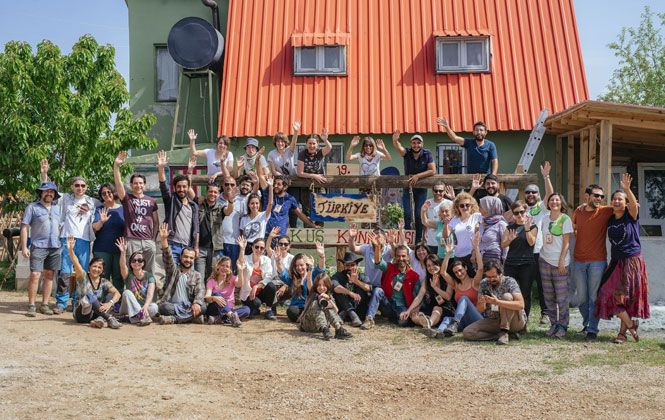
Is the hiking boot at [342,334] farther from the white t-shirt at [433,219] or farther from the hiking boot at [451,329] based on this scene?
the white t-shirt at [433,219]

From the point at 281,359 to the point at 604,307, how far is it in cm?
414

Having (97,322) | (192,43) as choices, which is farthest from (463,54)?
(97,322)

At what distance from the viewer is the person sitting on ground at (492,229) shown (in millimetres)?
8930

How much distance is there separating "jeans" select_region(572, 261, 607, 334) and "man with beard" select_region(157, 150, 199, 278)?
5.29 m

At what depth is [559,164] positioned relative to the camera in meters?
14.6

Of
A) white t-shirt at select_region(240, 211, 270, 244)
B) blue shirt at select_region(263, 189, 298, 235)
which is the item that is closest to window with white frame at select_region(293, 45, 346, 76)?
blue shirt at select_region(263, 189, 298, 235)

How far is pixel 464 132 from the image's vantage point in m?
14.9

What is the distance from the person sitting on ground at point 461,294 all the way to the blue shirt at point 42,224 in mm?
5434

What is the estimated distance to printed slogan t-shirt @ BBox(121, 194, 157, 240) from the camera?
366 inches

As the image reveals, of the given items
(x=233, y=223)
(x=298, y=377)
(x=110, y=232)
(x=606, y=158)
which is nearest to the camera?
(x=298, y=377)

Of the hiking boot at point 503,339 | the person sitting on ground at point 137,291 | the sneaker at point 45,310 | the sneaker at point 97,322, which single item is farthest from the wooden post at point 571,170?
the sneaker at point 45,310

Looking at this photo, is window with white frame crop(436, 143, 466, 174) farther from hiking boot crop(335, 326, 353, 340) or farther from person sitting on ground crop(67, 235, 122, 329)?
person sitting on ground crop(67, 235, 122, 329)

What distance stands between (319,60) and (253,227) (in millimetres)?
7021

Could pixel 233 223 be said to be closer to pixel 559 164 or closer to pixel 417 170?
pixel 417 170
